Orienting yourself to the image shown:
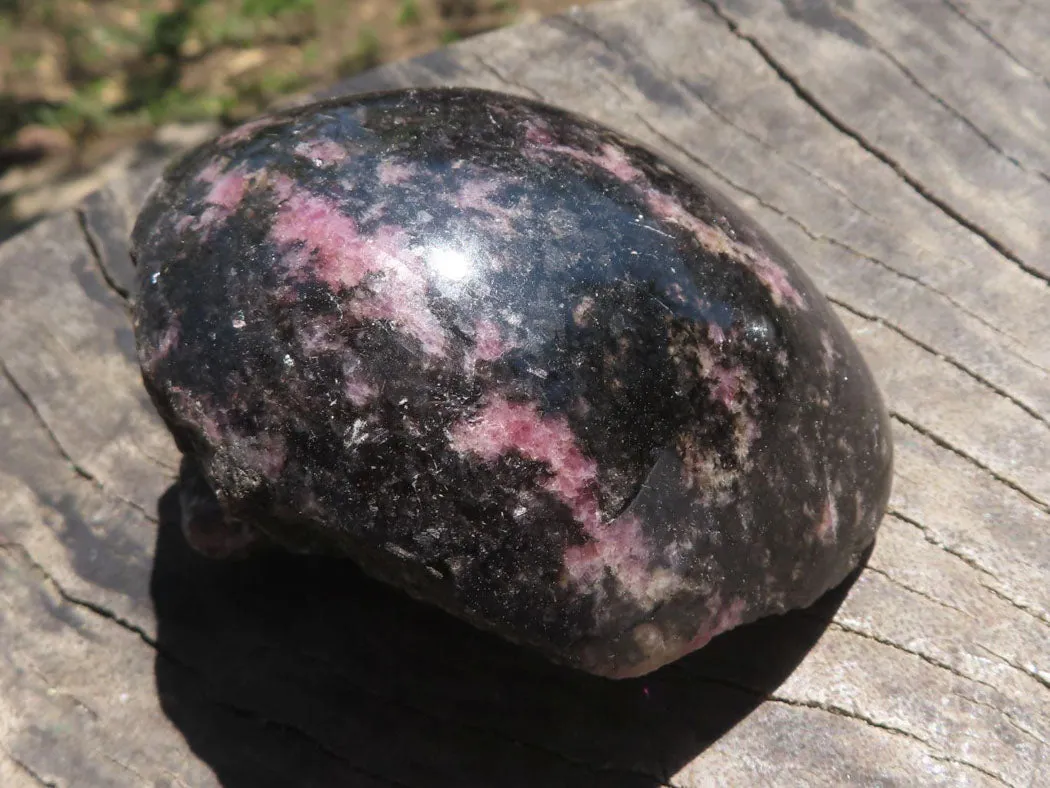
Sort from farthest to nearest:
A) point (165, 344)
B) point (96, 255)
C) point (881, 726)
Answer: point (96, 255) → point (881, 726) → point (165, 344)

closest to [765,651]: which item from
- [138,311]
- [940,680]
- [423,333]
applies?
[940,680]

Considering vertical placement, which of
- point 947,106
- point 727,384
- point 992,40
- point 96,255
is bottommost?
point 96,255

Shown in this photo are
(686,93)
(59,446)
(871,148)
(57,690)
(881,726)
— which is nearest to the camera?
(881,726)

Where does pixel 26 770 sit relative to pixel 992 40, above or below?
below

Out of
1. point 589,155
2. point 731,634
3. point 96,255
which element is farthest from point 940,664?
point 96,255

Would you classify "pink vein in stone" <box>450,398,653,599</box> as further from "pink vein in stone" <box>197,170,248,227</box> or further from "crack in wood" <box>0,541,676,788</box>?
"pink vein in stone" <box>197,170,248,227</box>

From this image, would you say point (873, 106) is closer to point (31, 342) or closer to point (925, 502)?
point (925, 502)

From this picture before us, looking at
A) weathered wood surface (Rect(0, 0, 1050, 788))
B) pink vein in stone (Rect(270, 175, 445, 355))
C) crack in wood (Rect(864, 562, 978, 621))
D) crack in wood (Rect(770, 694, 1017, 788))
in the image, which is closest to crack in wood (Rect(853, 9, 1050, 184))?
weathered wood surface (Rect(0, 0, 1050, 788))

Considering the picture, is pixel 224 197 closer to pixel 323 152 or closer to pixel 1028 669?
pixel 323 152
